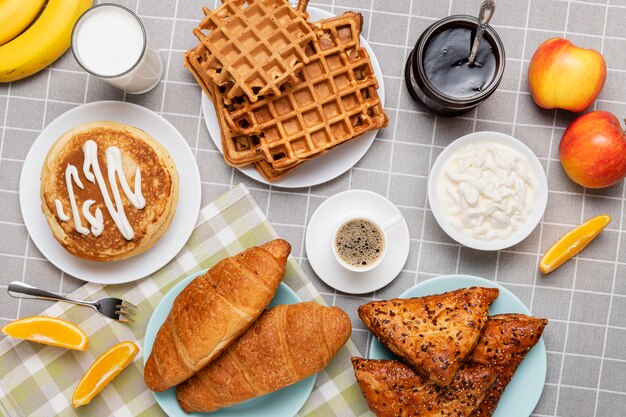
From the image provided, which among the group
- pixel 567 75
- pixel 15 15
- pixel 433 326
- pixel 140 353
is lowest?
pixel 140 353

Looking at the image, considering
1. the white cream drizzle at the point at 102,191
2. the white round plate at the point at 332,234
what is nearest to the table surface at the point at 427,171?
the white round plate at the point at 332,234

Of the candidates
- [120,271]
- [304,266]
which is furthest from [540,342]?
[120,271]

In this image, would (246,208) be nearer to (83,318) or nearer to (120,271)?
(120,271)

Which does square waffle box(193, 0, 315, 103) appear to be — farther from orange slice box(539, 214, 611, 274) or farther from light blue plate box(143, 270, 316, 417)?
orange slice box(539, 214, 611, 274)

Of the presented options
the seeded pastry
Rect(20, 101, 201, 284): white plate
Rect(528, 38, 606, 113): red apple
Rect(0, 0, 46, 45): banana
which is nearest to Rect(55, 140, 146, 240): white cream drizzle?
Rect(20, 101, 201, 284): white plate

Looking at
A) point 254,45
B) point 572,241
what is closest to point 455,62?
point 254,45

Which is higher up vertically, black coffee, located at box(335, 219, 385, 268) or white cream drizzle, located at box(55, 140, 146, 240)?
white cream drizzle, located at box(55, 140, 146, 240)

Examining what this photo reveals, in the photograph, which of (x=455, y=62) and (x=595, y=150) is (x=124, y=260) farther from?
(x=595, y=150)
